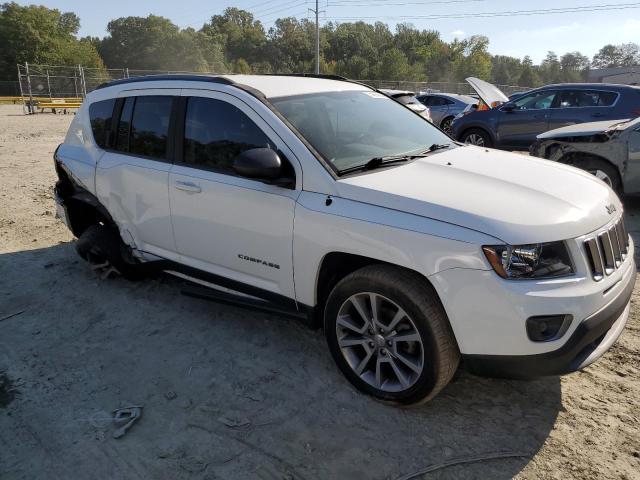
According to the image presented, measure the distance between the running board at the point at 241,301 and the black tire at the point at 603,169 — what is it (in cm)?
498

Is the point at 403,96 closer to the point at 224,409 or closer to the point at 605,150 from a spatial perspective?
the point at 605,150

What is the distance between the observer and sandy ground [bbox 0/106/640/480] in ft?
8.37

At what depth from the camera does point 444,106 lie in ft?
53.9

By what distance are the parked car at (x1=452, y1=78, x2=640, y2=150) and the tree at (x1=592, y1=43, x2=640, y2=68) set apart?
451ft

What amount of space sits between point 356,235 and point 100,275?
3.23 m

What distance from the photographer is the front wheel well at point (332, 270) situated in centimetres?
297

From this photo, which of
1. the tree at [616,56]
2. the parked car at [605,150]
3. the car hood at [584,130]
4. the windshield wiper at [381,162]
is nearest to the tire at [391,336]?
the windshield wiper at [381,162]

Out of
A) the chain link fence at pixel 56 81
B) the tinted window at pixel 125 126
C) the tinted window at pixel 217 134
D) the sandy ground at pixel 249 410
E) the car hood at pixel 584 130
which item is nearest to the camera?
the sandy ground at pixel 249 410

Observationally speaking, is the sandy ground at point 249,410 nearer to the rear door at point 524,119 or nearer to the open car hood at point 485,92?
the open car hood at point 485,92

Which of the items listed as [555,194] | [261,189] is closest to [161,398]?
[261,189]

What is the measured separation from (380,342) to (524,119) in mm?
8941

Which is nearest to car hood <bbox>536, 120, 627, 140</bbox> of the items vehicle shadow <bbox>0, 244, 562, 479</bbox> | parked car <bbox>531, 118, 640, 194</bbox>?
parked car <bbox>531, 118, 640, 194</bbox>

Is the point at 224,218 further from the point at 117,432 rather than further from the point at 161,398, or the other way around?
the point at 117,432

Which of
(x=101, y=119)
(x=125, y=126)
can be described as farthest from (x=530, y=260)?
(x=101, y=119)
